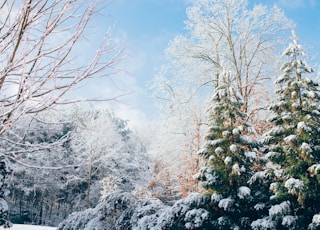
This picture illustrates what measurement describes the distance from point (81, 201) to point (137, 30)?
25.3 metres

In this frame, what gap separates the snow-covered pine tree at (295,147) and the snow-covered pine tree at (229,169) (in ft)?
1.93

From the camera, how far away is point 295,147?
27.0ft

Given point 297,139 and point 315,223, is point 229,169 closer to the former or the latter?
point 297,139

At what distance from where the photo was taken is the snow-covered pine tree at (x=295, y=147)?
25.3ft

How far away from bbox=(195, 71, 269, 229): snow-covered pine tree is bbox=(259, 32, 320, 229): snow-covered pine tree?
589 mm

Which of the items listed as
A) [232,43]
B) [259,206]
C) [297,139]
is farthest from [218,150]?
[232,43]

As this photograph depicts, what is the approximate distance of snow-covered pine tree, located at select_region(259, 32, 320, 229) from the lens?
772 centimetres

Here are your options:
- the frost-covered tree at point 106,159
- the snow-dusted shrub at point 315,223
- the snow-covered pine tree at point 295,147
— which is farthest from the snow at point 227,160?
the frost-covered tree at point 106,159

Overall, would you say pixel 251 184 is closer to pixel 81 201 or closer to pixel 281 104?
pixel 281 104

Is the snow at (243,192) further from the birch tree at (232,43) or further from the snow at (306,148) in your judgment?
the birch tree at (232,43)

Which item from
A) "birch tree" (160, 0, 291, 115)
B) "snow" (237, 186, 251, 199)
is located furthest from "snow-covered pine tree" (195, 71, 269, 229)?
"birch tree" (160, 0, 291, 115)

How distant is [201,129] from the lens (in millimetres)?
16578

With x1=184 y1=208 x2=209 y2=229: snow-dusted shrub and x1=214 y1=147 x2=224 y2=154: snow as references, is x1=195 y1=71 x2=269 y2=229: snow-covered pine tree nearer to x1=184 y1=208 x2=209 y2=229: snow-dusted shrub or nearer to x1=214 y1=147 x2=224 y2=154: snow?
x1=214 y1=147 x2=224 y2=154: snow

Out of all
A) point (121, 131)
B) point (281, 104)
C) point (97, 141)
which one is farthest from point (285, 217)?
point (121, 131)
